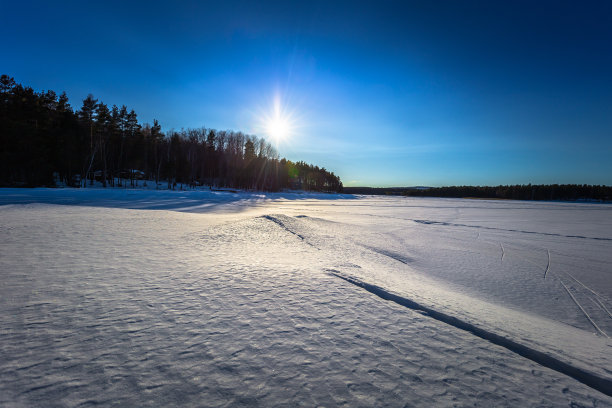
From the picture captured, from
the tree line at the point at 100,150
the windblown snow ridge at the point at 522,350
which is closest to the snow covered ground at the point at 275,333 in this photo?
the windblown snow ridge at the point at 522,350

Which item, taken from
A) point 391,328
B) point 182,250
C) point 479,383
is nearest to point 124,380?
point 391,328

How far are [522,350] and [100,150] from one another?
161ft

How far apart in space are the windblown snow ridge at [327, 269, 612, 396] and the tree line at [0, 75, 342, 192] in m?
39.9

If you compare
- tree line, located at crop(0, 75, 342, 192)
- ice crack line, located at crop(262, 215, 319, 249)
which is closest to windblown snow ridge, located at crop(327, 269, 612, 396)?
ice crack line, located at crop(262, 215, 319, 249)

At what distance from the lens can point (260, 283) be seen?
2.94 m

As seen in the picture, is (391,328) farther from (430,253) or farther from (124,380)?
(430,253)

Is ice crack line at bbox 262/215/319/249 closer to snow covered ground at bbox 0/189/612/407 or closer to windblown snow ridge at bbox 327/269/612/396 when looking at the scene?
snow covered ground at bbox 0/189/612/407

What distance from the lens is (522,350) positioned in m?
1.91

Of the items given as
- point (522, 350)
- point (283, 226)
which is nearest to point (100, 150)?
point (283, 226)

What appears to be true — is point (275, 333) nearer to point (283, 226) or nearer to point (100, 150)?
point (283, 226)

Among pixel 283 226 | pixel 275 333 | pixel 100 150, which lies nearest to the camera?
pixel 275 333

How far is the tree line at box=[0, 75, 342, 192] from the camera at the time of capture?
1088 inches

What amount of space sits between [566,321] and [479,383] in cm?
282

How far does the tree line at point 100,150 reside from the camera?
90.6 feet
